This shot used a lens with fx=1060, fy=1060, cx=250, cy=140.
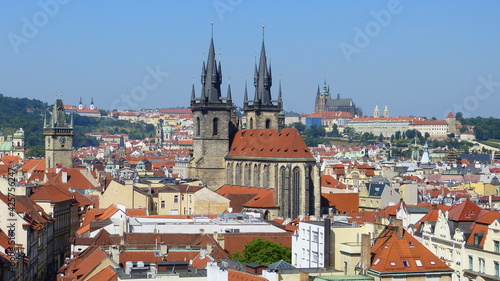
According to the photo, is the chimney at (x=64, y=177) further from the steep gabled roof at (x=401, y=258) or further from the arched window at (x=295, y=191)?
the steep gabled roof at (x=401, y=258)

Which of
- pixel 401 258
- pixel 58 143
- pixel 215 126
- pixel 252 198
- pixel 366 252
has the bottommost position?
pixel 252 198

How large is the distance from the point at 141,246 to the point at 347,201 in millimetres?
53689

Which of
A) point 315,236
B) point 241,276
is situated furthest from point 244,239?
point 241,276

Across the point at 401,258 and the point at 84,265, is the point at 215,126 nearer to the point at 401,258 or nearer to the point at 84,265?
the point at 84,265

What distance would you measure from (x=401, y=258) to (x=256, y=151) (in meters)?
68.4

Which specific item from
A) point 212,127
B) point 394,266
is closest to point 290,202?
point 212,127

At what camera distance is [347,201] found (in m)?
109

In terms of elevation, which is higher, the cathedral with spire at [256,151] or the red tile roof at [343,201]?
the cathedral with spire at [256,151]

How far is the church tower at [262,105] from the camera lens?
127 meters

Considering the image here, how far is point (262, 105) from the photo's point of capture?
Result: 127m

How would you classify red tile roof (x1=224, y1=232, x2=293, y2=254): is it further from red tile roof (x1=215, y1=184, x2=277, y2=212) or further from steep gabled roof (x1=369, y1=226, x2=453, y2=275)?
red tile roof (x1=215, y1=184, x2=277, y2=212)

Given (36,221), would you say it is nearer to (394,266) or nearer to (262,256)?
(262,256)

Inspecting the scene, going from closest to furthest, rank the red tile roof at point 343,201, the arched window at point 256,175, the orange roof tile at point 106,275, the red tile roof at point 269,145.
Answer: the orange roof tile at point 106,275 < the red tile roof at point 269,145 < the red tile roof at point 343,201 < the arched window at point 256,175

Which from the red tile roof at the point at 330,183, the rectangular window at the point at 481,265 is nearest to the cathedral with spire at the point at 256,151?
the red tile roof at the point at 330,183
